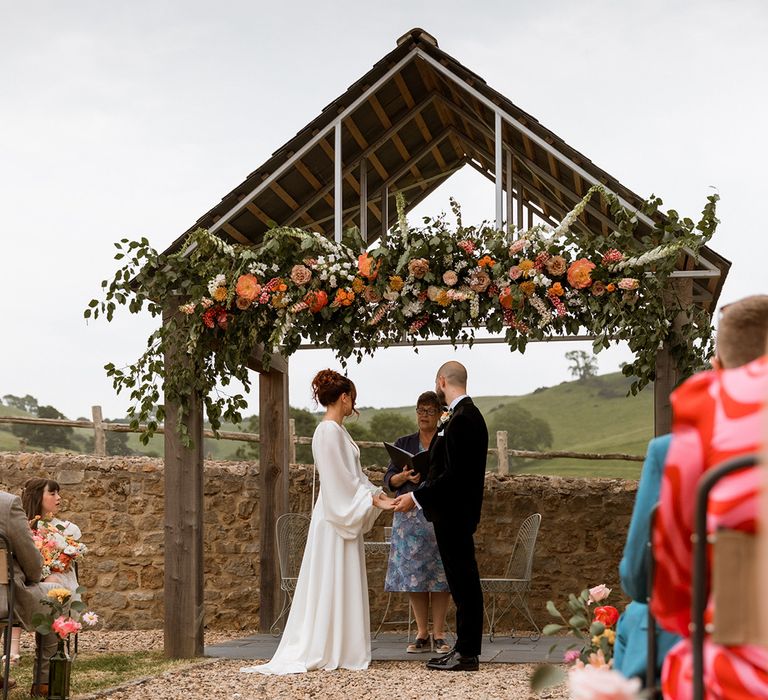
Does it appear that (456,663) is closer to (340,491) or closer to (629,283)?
(340,491)

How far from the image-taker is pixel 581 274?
7.13 meters

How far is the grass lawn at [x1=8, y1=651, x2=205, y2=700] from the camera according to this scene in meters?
6.61

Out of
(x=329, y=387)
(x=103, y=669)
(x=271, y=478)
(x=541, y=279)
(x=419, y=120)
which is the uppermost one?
(x=419, y=120)

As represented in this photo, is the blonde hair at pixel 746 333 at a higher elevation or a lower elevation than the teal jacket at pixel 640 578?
higher

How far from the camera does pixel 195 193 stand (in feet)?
107

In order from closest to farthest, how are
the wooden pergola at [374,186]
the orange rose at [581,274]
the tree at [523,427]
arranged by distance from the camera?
the orange rose at [581,274] → the wooden pergola at [374,186] → the tree at [523,427]

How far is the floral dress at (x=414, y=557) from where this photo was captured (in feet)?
26.3

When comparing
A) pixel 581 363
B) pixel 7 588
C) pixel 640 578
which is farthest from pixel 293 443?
pixel 581 363

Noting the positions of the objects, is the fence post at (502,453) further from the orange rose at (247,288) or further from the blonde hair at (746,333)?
the blonde hair at (746,333)

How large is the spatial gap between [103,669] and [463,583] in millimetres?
2544

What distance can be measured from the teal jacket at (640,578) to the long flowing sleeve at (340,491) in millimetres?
4292

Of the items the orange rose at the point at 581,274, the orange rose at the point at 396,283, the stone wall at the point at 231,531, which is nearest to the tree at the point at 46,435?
the stone wall at the point at 231,531

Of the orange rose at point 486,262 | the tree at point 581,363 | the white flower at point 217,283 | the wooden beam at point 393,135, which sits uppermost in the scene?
the tree at point 581,363

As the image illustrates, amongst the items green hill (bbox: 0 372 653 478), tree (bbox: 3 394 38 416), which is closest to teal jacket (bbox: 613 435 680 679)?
green hill (bbox: 0 372 653 478)
